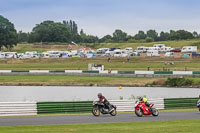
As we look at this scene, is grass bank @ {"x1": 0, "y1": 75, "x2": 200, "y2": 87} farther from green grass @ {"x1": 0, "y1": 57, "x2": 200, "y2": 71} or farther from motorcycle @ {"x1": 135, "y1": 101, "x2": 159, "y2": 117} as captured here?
motorcycle @ {"x1": 135, "y1": 101, "x2": 159, "y2": 117}

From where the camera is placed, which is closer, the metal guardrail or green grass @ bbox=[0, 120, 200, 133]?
green grass @ bbox=[0, 120, 200, 133]

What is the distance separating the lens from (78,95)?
57.1m

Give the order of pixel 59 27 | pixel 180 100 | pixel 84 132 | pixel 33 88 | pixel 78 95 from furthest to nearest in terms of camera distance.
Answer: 1. pixel 59 27
2. pixel 33 88
3. pixel 78 95
4. pixel 180 100
5. pixel 84 132

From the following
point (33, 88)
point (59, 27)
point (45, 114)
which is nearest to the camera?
point (45, 114)

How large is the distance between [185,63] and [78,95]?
125 feet

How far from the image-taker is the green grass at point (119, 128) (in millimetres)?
21781

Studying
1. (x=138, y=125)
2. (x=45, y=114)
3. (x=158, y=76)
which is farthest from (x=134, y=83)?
(x=138, y=125)

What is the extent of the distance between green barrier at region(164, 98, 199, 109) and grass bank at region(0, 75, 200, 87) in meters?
27.3

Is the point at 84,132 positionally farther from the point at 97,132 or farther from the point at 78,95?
the point at 78,95

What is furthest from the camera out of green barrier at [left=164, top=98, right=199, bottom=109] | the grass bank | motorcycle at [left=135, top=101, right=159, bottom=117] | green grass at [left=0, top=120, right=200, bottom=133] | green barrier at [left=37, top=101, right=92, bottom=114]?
the grass bank

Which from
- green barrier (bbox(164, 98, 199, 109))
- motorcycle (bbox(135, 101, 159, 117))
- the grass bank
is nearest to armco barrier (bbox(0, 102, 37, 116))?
motorcycle (bbox(135, 101, 159, 117))

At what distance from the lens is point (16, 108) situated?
29.5 metres

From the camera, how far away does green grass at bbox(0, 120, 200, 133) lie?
21.8 metres

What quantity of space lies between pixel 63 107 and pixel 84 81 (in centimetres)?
3721
